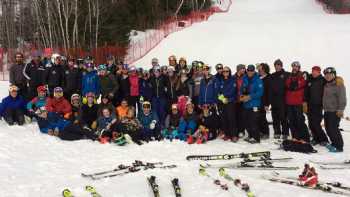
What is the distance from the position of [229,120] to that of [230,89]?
28.6 inches

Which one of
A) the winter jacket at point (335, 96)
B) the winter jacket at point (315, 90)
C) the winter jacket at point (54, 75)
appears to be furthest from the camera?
the winter jacket at point (54, 75)

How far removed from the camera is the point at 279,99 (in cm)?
899

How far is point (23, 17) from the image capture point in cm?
3138

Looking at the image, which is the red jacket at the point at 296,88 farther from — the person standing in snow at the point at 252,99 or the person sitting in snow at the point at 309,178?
the person sitting in snow at the point at 309,178

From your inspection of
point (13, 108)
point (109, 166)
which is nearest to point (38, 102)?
point (13, 108)

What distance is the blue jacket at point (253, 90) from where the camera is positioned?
8.75m

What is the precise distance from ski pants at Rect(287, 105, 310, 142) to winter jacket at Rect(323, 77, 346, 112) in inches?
26.6

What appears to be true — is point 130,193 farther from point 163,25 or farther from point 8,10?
point 8,10

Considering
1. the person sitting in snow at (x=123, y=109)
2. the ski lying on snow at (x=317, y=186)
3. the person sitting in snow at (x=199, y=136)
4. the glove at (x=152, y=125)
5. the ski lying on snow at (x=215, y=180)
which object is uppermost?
the person sitting in snow at (x=123, y=109)

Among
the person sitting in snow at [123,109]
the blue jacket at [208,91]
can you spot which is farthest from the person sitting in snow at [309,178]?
the person sitting in snow at [123,109]

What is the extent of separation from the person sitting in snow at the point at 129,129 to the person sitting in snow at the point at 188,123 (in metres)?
0.92

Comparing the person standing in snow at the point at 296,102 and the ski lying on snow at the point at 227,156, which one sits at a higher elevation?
the person standing in snow at the point at 296,102

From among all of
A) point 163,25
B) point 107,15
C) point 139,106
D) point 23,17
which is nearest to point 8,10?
point 23,17

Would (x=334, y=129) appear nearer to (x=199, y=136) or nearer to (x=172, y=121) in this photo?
(x=199, y=136)
